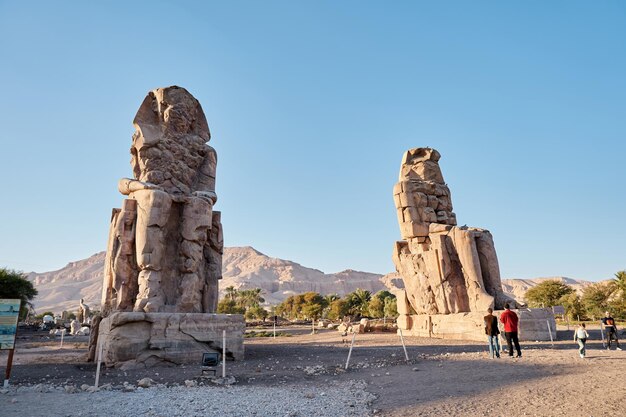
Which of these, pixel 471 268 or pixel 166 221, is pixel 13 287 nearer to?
pixel 166 221

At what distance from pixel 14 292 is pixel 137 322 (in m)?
26.2

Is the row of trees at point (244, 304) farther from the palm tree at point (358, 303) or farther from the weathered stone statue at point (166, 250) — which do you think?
the weathered stone statue at point (166, 250)

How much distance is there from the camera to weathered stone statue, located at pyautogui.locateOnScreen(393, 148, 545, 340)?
1113 cm

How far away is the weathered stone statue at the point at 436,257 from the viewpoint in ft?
36.5

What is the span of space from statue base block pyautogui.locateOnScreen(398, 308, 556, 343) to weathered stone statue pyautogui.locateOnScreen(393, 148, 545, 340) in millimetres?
29

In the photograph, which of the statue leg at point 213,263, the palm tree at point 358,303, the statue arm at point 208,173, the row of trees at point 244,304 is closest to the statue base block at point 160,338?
the statue leg at point 213,263

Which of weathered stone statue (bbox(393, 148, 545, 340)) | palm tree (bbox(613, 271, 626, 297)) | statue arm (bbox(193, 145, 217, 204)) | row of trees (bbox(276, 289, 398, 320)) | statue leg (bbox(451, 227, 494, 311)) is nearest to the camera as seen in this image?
statue arm (bbox(193, 145, 217, 204))

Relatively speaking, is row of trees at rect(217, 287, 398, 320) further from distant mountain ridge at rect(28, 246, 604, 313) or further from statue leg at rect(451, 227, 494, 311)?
distant mountain ridge at rect(28, 246, 604, 313)

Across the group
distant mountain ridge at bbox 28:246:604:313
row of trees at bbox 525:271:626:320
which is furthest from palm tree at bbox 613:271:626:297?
distant mountain ridge at bbox 28:246:604:313

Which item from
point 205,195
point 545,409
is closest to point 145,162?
point 205,195

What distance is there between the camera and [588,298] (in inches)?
1181

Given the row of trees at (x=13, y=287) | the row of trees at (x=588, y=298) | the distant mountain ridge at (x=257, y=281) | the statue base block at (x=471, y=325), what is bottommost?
the statue base block at (x=471, y=325)

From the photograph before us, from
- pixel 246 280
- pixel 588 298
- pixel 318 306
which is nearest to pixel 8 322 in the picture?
pixel 588 298

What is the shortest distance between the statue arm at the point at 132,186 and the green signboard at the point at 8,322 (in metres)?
2.74
